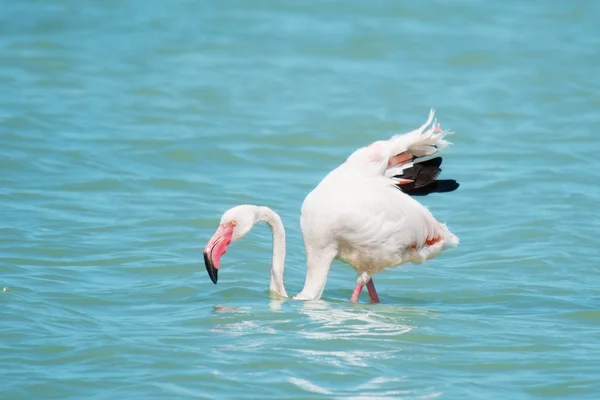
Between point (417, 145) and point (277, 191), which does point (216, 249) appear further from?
point (277, 191)

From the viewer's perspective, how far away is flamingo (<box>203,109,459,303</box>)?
8906 mm


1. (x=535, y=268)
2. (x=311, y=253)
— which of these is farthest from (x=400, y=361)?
(x=535, y=268)

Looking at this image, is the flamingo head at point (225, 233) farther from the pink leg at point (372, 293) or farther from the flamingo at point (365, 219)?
the pink leg at point (372, 293)

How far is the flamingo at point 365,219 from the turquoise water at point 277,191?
39cm

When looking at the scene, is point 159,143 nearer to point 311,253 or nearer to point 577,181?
point 577,181

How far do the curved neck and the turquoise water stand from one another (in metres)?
0.22

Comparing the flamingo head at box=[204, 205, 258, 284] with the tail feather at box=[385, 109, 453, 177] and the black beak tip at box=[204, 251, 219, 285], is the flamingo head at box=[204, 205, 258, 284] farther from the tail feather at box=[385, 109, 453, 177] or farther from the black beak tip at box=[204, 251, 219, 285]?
the tail feather at box=[385, 109, 453, 177]

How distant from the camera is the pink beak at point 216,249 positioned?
28.7 ft

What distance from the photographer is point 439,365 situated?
24.3 ft

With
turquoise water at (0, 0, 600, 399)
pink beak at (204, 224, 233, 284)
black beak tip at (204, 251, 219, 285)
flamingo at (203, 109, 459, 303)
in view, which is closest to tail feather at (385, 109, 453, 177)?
flamingo at (203, 109, 459, 303)

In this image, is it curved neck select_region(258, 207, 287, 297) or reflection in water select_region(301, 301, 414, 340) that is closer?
reflection in water select_region(301, 301, 414, 340)

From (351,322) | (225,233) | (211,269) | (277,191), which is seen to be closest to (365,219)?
(351,322)

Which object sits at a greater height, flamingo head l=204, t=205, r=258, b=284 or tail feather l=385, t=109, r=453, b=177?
tail feather l=385, t=109, r=453, b=177

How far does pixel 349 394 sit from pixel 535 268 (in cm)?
476
